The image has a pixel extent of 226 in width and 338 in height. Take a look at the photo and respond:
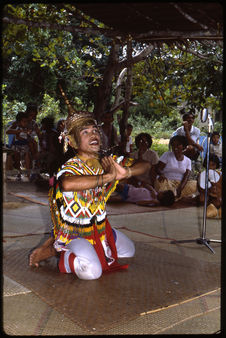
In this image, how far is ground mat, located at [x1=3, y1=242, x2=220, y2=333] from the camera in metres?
2.39

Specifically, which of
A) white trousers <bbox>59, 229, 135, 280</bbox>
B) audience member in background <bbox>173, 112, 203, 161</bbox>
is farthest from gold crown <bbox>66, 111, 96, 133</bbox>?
audience member in background <bbox>173, 112, 203, 161</bbox>

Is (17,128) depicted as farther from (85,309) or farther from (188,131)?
(85,309)

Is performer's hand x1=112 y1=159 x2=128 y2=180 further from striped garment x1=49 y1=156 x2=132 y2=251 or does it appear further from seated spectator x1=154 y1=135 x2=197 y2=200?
seated spectator x1=154 y1=135 x2=197 y2=200

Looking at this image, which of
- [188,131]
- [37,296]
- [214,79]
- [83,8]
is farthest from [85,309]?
[188,131]

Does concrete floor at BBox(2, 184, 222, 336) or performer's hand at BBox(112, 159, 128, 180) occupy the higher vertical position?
performer's hand at BBox(112, 159, 128, 180)

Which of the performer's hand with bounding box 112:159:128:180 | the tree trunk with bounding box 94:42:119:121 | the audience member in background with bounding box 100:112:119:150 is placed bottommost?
the performer's hand with bounding box 112:159:128:180

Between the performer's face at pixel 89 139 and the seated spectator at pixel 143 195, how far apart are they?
3.55 meters

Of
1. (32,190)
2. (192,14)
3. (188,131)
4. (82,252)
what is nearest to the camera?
(82,252)

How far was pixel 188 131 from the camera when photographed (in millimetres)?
7664

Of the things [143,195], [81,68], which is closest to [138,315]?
[143,195]

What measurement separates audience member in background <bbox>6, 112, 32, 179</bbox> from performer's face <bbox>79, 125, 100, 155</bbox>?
202 inches

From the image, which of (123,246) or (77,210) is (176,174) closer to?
(123,246)

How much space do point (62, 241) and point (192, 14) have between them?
7.35ft

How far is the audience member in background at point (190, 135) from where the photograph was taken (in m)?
7.63
